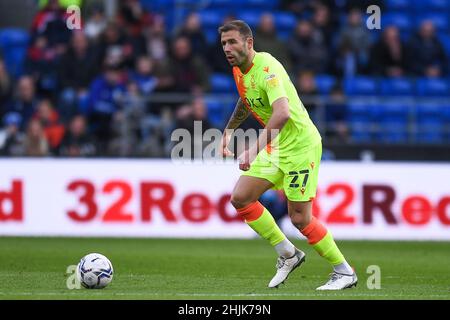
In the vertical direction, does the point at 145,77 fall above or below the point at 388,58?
below

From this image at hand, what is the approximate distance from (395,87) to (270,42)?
103 inches

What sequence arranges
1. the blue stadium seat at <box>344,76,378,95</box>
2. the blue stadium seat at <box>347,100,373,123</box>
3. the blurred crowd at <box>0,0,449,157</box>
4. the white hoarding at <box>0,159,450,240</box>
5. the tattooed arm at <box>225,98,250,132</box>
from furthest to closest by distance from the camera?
the blue stadium seat at <box>344,76,378,95</box>, the blue stadium seat at <box>347,100,373,123</box>, the blurred crowd at <box>0,0,449,157</box>, the white hoarding at <box>0,159,450,240</box>, the tattooed arm at <box>225,98,250,132</box>

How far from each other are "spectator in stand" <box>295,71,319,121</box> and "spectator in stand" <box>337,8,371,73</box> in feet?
5.02

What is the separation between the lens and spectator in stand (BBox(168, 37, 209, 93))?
19.1 m

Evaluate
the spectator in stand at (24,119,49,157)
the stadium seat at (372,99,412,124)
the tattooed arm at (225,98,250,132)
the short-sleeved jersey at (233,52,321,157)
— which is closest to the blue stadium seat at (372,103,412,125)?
the stadium seat at (372,99,412,124)

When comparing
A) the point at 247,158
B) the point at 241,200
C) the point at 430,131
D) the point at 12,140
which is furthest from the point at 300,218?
the point at 430,131

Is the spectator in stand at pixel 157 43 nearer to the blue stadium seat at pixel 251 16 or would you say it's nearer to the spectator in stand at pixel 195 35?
the spectator in stand at pixel 195 35

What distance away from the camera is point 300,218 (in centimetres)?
977

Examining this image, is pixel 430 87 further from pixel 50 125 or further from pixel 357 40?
pixel 50 125

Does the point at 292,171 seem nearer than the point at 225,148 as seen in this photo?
Yes

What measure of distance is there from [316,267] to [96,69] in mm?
8064

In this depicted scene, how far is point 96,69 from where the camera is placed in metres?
19.2

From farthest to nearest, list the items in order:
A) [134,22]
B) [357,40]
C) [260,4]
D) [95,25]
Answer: [260,4] < [134,22] < [95,25] < [357,40]

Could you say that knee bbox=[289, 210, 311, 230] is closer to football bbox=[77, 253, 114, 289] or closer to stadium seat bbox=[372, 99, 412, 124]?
football bbox=[77, 253, 114, 289]
